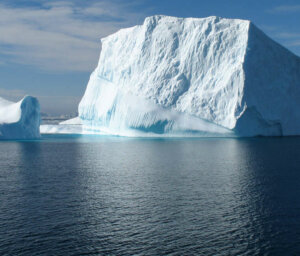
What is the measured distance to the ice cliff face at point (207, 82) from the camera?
3975 cm

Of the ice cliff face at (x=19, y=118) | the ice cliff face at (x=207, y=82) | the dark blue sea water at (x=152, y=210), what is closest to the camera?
the dark blue sea water at (x=152, y=210)

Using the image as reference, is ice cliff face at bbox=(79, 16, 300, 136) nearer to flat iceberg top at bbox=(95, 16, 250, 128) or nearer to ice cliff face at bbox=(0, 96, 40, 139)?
flat iceberg top at bbox=(95, 16, 250, 128)

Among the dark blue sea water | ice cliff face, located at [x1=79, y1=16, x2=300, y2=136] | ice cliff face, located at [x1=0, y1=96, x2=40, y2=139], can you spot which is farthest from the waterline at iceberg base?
the dark blue sea water

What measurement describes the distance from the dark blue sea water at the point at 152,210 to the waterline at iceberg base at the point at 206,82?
772 inches

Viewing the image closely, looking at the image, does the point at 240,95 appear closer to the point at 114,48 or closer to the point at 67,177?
the point at 114,48

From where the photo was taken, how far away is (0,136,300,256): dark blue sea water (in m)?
8.88

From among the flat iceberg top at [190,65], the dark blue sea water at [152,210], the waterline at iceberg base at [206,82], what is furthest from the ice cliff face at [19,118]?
the dark blue sea water at [152,210]

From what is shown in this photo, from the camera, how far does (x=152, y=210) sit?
1184cm

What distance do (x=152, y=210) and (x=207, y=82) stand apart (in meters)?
31.1

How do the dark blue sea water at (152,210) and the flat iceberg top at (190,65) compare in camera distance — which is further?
the flat iceberg top at (190,65)

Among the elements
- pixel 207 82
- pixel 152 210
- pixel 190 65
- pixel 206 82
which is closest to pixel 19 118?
pixel 190 65

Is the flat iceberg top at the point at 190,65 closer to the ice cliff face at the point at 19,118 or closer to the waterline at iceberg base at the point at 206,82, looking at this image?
the waterline at iceberg base at the point at 206,82

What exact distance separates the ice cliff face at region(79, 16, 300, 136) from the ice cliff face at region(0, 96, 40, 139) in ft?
33.7

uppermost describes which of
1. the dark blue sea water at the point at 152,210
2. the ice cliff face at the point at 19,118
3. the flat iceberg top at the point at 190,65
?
the flat iceberg top at the point at 190,65
